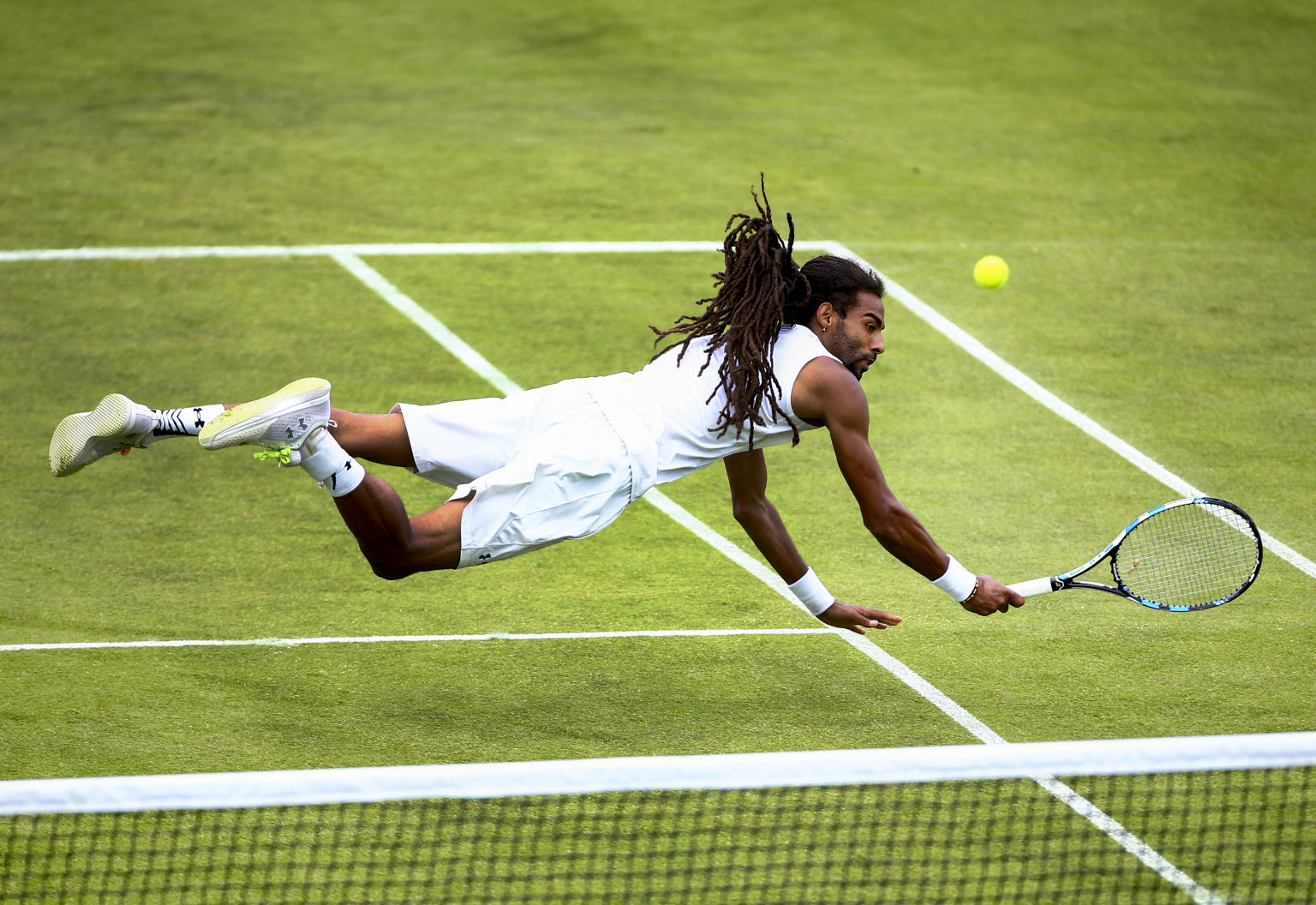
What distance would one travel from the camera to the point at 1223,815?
552cm

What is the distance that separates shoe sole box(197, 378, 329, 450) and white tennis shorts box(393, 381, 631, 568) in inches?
23.7

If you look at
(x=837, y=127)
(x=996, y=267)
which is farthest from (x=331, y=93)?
(x=996, y=267)

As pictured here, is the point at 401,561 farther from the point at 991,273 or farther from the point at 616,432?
the point at 991,273

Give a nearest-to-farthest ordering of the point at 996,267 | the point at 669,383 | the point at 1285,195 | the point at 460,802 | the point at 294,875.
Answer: the point at 294,875 → the point at 460,802 → the point at 669,383 → the point at 996,267 → the point at 1285,195

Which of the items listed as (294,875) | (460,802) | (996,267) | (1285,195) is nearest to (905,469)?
(996,267)

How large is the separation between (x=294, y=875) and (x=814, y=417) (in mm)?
2384

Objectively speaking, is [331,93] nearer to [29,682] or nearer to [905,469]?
[905,469]

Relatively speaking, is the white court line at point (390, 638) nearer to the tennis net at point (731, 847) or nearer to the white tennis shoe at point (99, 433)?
the white tennis shoe at point (99, 433)

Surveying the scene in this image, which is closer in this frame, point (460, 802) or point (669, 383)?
point (460, 802)

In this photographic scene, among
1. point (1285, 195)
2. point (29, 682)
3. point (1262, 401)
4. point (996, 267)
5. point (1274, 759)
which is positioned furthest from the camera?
point (1285, 195)

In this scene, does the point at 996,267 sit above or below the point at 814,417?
below

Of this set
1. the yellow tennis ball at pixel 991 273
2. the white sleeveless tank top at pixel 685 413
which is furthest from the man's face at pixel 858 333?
the yellow tennis ball at pixel 991 273

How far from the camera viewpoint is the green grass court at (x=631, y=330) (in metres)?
6.60

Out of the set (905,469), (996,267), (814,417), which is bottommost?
(905,469)
